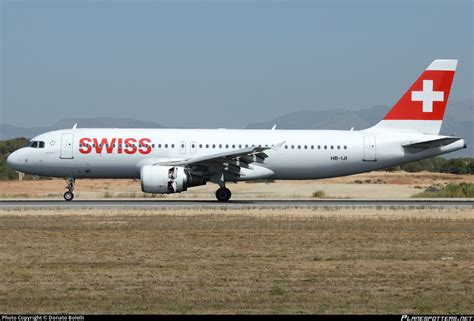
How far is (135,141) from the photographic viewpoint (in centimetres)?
4262

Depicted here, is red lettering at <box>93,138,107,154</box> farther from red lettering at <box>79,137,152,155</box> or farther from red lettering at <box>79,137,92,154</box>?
red lettering at <box>79,137,92,154</box>

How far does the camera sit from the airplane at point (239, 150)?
42000 millimetres

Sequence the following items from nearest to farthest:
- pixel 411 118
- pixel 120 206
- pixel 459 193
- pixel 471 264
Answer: pixel 471 264
pixel 120 206
pixel 411 118
pixel 459 193

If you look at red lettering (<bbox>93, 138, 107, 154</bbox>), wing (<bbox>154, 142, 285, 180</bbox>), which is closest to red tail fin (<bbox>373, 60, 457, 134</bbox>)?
wing (<bbox>154, 142, 285, 180</bbox>)

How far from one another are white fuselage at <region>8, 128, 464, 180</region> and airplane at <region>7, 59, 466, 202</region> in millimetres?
48

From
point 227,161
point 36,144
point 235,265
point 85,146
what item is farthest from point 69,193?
point 235,265

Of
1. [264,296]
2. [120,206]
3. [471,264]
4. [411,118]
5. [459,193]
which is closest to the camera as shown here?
[264,296]

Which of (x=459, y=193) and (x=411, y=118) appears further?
(x=459, y=193)

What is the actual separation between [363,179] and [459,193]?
24.9m

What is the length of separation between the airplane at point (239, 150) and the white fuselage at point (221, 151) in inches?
1.9

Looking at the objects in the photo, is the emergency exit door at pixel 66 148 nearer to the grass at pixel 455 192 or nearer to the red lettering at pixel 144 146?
the red lettering at pixel 144 146

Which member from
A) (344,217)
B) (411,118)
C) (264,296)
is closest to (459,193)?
(411,118)

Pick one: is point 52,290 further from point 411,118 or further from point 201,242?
point 411,118

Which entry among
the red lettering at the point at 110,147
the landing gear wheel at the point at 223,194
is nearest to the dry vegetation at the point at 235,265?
the red lettering at the point at 110,147
